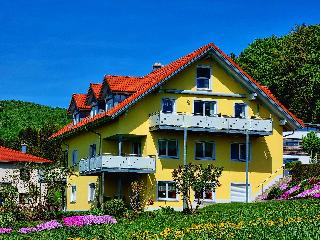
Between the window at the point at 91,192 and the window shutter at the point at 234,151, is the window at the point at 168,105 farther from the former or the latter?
the window at the point at 91,192

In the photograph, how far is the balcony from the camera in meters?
46.8

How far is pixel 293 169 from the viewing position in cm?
4869

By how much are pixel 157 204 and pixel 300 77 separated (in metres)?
36.8

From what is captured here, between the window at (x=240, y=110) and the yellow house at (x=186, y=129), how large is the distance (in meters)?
0.07

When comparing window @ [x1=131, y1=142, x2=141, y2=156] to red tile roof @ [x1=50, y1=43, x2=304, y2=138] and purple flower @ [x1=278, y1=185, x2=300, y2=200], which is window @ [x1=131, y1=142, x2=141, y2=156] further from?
purple flower @ [x1=278, y1=185, x2=300, y2=200]

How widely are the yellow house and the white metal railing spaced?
6cm

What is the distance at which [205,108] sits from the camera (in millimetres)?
49781

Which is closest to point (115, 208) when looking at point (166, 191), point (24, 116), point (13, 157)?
point (166, 191)

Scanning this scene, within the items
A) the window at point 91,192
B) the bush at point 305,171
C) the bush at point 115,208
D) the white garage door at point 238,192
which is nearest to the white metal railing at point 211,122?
the bush at point 305,171

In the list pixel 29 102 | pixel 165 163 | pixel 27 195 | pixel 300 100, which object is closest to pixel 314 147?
pixel 300 100

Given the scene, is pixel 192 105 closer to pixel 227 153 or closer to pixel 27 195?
pixel 227 153

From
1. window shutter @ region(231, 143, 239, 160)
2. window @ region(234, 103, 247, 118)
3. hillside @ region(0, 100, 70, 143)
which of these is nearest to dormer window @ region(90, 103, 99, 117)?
window @ region(234, 103, 247, 118)

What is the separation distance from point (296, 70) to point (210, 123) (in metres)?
34.9

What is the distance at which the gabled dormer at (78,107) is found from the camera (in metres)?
56.0
